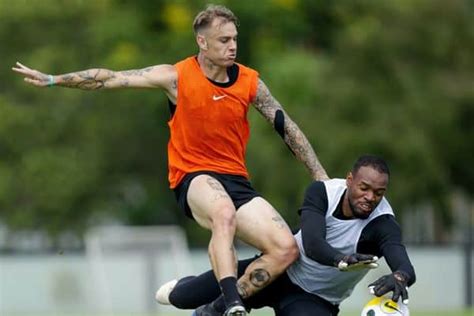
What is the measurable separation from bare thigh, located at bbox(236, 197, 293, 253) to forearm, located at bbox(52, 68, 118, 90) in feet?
4.59

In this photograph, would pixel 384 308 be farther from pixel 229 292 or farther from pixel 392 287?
pixel 229 292

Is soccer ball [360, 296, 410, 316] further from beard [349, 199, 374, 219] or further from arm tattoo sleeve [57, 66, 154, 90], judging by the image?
arm tattoo sleeve [57, 66, 154, 90]

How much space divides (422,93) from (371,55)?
4.50 ft

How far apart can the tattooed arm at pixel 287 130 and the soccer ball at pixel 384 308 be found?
193 cm

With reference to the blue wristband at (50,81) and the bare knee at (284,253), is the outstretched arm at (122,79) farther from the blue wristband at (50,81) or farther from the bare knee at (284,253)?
the bare knee at (284,253)

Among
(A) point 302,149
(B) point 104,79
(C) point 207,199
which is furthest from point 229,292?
(B) point 104,79

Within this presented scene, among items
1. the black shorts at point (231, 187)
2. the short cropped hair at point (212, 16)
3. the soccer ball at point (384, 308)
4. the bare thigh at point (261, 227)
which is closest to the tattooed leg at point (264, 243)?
the bare thigh at point (261, 227)

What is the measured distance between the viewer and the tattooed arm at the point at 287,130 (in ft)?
38.4

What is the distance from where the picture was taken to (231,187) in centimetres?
1130

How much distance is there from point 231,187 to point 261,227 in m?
0.47

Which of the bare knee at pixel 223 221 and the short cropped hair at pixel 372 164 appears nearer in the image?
the short cropped hair at pixel 372 164

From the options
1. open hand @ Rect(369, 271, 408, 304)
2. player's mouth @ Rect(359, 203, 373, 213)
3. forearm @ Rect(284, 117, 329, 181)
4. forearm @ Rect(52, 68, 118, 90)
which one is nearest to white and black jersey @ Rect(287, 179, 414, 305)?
player's mouth @ Rect(359, 203, 373, 213)

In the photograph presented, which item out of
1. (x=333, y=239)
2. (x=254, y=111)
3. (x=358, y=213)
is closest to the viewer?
(x=358, y=213)

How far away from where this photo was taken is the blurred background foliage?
3203 centimetres
